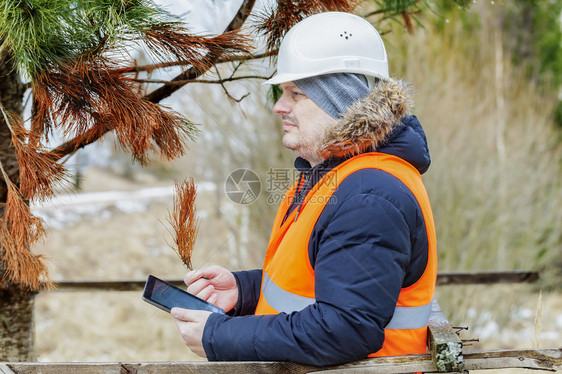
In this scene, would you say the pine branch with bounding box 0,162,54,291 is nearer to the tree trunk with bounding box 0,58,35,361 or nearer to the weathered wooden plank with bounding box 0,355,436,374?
the tree trunk with bounding box 0,58,35,361

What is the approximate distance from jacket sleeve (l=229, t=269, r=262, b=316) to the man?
0.14 metres

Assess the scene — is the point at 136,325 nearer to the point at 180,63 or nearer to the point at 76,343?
the point at 76,343

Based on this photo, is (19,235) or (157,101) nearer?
(19,235)

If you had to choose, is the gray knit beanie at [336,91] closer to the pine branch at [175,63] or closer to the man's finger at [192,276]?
the pine branch at [175,63]

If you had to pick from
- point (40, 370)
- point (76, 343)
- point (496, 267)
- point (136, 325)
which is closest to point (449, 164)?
point (496, 267)

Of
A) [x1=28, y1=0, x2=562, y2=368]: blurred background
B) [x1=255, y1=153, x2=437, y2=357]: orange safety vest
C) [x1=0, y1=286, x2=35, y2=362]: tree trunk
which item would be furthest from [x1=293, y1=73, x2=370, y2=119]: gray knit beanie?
[x1=28, y1=0, x2=562, y2=368]: blurred background

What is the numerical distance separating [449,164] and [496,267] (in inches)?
63.5

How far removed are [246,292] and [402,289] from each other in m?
0.67

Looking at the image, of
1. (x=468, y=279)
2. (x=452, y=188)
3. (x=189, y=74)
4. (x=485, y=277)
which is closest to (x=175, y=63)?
(x=189, y=74)

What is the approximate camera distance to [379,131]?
5.43ft

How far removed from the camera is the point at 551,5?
33.6 feet

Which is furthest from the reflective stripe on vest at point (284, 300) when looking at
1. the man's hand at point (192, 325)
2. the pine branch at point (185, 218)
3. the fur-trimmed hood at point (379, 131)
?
the fur-trimmed hood at point (379, 131)

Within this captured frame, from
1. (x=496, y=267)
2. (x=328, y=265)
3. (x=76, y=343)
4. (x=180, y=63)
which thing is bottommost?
(x=76, y=343)

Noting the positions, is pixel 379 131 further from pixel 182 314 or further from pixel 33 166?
pixel 33 166
